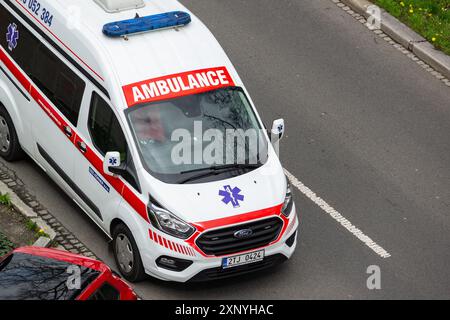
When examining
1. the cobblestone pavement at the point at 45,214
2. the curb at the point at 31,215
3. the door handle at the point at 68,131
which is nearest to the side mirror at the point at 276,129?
the door handle at the point at 68,131

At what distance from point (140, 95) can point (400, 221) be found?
12.2ft

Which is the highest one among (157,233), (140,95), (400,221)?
(140,95)

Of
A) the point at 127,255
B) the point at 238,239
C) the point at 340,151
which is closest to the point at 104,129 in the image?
the point at 127,255

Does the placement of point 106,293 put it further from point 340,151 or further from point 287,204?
point 340,151

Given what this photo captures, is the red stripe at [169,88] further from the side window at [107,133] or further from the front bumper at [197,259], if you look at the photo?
the front bumper at [197,259]

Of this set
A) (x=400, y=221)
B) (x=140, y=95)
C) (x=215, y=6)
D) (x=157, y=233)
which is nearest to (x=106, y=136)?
(x=140, y=95)

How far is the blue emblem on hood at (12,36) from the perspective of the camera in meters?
14.3

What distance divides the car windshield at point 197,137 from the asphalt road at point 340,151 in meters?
1.35

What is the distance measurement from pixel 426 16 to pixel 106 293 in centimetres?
909

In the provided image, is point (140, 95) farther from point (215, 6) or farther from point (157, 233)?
point (215, 6)

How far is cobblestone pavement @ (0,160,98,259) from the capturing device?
532 inches

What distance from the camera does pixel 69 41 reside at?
A: 1331cm

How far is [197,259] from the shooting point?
12.2 m

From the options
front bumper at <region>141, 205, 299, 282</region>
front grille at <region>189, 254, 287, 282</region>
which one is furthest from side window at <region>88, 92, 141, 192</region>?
front grille at <region>189, 254, 287, 282</region>
